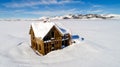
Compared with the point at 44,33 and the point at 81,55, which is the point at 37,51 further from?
the point at 81,55

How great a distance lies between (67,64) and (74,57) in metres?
2.51

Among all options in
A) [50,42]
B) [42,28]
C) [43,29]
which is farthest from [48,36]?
[42,28]

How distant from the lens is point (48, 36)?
73.0 ft

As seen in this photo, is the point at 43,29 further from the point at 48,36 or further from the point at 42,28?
the point at 48,36

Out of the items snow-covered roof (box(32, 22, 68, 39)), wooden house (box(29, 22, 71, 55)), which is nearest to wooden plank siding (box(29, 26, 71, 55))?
wooden house (box(29, 22, 71, 55))

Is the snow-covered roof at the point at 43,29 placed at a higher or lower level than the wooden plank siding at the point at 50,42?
higher

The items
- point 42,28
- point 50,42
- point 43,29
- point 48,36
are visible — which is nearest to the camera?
point 48,36

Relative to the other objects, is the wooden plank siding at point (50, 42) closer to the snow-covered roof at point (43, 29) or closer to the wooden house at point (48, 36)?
the wooden house at point (48, 36)

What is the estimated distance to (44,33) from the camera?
22.0 m

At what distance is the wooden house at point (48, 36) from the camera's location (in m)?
22.0

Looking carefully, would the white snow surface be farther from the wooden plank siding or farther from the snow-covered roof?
the wooden plank siding

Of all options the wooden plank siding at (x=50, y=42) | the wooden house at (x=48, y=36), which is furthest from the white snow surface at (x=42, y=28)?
the wooden plank siding at (x=50, y=42)

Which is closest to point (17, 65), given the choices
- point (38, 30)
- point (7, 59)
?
point (7, 59)

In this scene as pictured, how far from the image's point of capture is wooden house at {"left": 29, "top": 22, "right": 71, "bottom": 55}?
72.3 feet
